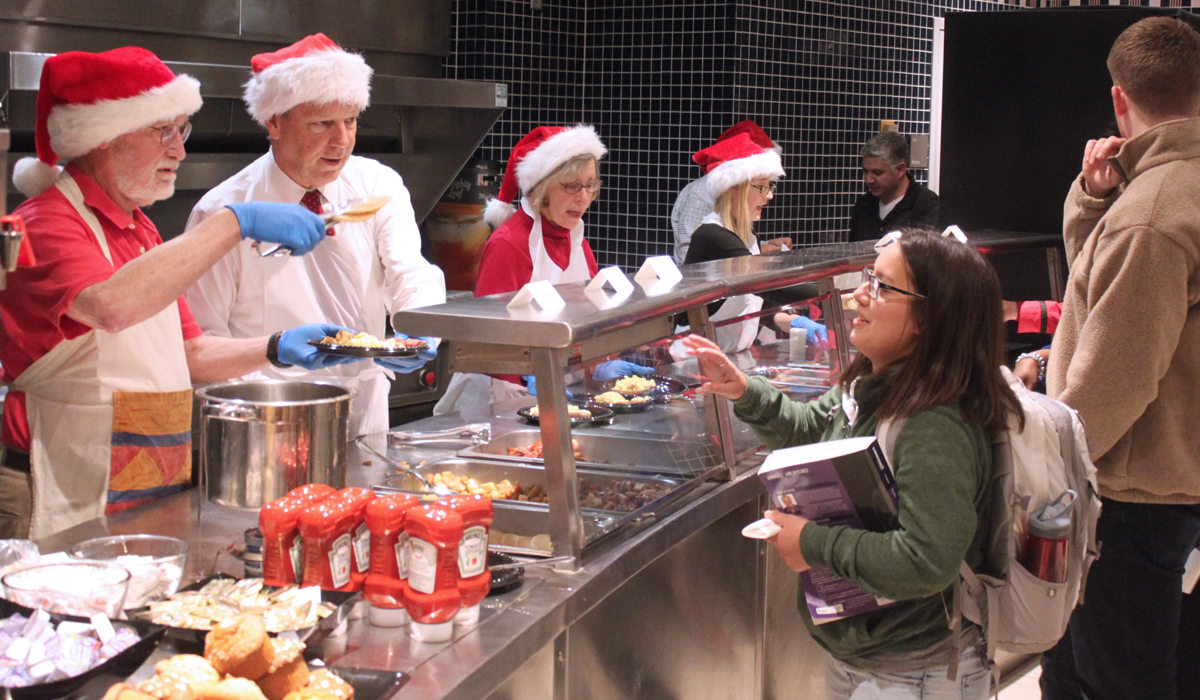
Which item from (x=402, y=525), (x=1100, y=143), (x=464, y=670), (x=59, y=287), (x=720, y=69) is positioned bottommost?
(x=464, y=670)

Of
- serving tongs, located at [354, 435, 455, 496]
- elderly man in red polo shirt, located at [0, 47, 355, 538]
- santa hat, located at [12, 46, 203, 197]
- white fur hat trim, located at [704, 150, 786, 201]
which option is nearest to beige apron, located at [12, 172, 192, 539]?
elderly man in red polo shirt, located at [0, 47, 355, 538]

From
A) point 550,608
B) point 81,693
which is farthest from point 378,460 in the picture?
point 81,693

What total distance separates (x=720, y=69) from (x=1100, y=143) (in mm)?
3062

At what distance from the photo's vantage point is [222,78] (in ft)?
11.9

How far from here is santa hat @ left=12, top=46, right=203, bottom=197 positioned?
103 inches

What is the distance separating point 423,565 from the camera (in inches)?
68.9

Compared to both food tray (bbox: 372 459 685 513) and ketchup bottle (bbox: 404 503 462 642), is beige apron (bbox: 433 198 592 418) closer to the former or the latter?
food tray (bbox: 372 459 685 513)

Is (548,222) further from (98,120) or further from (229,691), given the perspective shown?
(229,691)

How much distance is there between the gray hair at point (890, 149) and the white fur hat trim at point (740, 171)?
1.47 metres

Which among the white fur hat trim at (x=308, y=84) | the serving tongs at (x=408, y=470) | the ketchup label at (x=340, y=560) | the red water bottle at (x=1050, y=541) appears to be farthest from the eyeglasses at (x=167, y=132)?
the red water bottle at (x=1050, y=541)

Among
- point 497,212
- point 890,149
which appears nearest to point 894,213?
point 890,149

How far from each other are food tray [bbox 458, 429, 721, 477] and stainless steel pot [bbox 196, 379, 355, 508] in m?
0.87

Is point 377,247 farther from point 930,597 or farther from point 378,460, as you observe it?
point 930,597

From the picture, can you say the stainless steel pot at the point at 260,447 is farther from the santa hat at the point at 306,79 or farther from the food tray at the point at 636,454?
the santa hat at the point at 306,79
